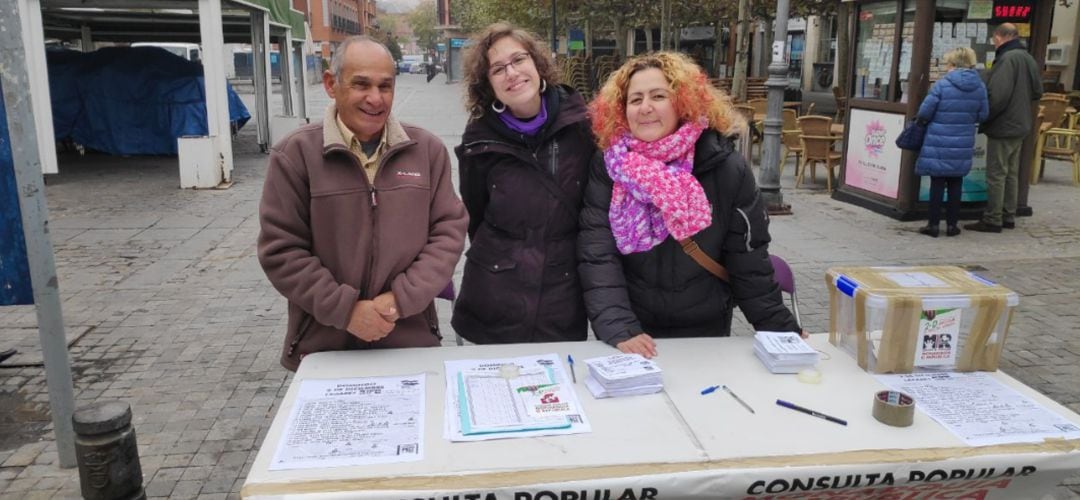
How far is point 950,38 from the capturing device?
8.36 m

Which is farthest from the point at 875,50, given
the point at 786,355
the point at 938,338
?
the point at 786,355

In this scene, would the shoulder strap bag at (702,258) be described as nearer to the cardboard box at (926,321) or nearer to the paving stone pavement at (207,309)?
the cardboard box at (926,321)

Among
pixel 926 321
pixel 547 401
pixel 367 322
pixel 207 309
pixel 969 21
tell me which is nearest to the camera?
pixel 547 401

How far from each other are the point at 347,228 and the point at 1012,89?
7342 millimetres

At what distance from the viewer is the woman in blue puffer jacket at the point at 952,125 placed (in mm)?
7305

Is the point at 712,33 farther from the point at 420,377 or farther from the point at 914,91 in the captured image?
the point at 420,377

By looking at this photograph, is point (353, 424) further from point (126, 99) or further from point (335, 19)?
point (335, 19)

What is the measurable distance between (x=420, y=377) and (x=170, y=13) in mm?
14012

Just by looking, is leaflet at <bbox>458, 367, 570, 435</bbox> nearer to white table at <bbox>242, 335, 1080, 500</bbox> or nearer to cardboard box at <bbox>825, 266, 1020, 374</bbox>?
white table at <bbox>242, 335, 1080, 500</bbox>

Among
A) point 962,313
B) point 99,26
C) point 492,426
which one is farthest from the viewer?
point 99,26

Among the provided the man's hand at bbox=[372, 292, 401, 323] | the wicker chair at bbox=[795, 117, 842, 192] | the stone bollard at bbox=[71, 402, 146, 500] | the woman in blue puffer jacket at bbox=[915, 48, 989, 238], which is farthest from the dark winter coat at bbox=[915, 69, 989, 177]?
the stone bollard at bbox=[71, 402, 146, 500]

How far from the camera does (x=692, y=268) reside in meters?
2.85

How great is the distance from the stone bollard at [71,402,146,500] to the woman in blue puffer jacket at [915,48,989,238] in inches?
286

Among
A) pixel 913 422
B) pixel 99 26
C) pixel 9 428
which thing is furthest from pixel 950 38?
pixel 99 26
